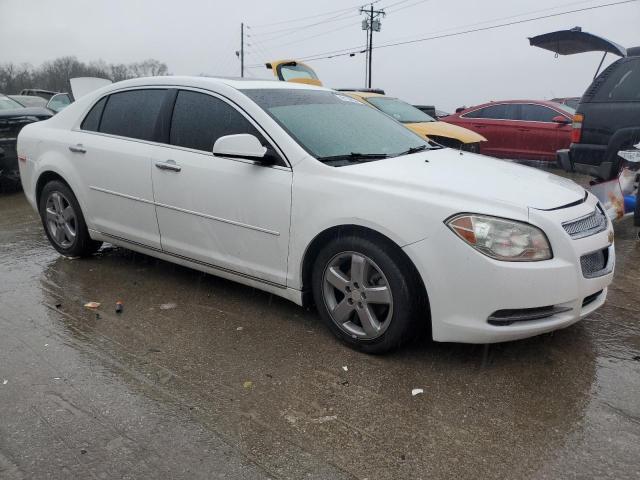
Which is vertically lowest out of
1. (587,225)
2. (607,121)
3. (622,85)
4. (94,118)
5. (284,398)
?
(284,398)

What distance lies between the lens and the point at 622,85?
6.42 meters

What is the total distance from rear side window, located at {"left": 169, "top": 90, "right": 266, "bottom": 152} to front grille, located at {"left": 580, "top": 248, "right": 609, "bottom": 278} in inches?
82.6

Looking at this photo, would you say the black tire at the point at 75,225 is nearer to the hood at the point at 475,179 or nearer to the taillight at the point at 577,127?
the hood at the point at 475,179

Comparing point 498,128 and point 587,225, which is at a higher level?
point 587,225

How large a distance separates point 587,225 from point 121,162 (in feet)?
10.8

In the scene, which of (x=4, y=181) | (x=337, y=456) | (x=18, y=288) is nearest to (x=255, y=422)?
(x=337, y=456)

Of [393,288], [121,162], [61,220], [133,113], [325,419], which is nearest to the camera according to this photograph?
[325,419]

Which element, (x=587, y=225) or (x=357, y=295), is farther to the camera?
(x=357, y=295)

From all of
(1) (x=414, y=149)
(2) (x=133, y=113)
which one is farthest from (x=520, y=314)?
(2) (x=133, y=113)

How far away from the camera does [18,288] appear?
4.38m

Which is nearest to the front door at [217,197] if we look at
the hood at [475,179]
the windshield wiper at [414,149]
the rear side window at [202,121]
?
the rear side window at [202,121]

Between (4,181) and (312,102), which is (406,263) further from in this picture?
(4,181)

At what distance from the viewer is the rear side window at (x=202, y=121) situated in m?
3.78

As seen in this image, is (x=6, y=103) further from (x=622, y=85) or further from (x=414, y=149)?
(x=622, y=85)
